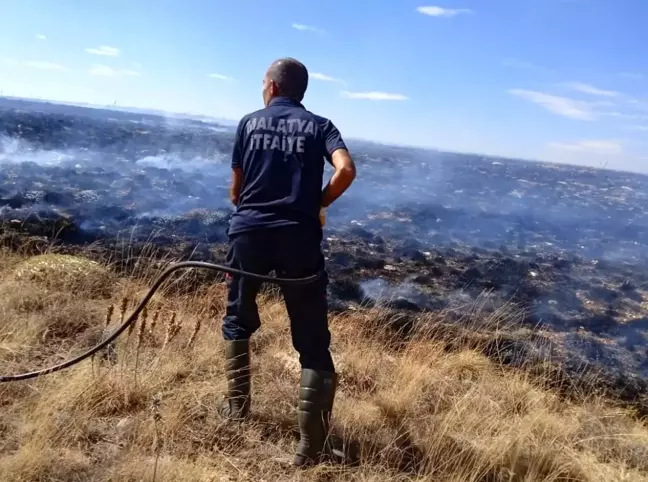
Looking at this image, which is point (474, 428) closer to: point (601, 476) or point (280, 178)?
point (601, 476)

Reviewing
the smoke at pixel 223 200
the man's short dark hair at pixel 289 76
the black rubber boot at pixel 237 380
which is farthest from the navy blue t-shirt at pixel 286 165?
the smoke at pixel 223 200

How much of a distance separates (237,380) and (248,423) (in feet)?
0.80

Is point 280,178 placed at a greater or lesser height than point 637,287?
greater

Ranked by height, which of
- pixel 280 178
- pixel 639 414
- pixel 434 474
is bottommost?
pixel 639 414

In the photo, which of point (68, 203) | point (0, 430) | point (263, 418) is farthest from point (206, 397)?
point (68, 203)

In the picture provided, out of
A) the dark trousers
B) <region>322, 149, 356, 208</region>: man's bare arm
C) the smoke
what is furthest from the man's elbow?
the smoke

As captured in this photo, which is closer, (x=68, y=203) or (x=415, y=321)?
(x=415, y=321)

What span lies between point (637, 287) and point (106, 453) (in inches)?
467

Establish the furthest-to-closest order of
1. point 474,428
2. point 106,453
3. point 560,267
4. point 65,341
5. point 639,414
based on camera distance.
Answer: point 560,267, point 639,414, point 65,341, point 474,428, point 106,453

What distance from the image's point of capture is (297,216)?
2812mm

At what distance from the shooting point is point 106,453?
2.63 m

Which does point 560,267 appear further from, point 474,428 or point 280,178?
point 280,178

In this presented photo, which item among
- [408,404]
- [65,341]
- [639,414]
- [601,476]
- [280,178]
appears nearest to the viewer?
[280,178]

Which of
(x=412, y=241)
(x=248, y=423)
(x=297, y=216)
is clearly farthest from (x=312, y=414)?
(x=412, y=241)
